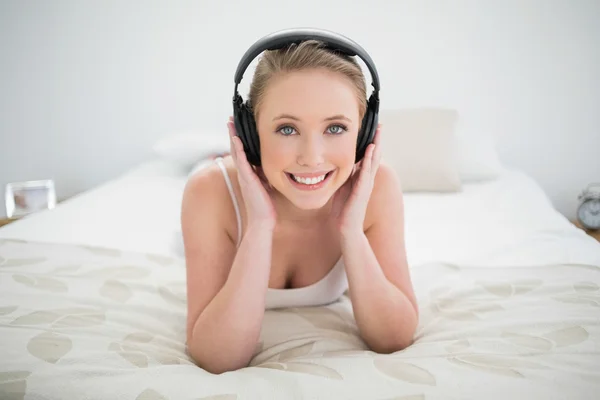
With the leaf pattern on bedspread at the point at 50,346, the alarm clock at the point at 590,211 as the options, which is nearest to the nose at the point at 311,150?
A: the leaf pattern on bedspread at the point at 50,346

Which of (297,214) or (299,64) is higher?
(299,64)

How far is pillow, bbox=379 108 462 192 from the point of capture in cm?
194

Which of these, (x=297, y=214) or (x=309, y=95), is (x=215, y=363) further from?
(x=309, y=95)

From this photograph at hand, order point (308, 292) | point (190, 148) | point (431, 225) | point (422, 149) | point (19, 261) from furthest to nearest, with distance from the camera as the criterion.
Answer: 1. point (190, 148)
2. point (422, 149)
3. point (431, 225)
4. point (19, 261)
5. point (308, 292)

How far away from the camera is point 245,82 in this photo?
2.51m

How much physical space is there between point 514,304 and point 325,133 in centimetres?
52

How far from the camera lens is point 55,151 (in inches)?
105

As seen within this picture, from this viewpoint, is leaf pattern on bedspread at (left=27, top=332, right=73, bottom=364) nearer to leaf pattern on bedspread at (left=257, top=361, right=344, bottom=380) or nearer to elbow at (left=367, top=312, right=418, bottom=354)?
leaf pattern on bedspread at (left=257, top=361, right=344, bottom=380)

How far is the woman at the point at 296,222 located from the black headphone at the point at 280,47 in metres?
0.01

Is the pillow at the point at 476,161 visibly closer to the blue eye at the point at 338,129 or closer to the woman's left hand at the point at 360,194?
the woman's left hand at the point at 360,194

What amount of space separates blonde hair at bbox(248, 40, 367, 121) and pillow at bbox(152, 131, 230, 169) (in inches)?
52.0

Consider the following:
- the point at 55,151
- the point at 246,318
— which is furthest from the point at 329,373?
the point at 55,151

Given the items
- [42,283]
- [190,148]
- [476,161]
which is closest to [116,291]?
[42,283]

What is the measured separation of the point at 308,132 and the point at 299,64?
114 mm
